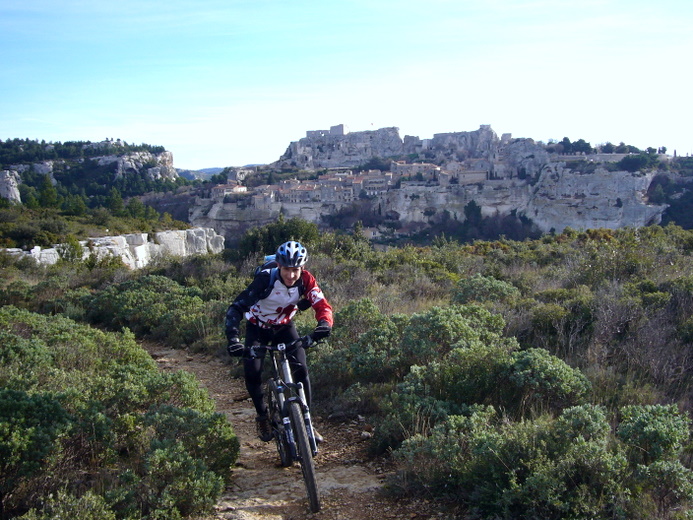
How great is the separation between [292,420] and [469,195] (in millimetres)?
58192

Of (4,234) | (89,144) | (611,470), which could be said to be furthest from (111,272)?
(89,144)

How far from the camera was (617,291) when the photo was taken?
5320 millimetres

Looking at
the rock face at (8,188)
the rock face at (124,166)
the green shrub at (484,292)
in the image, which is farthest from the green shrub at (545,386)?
the rock face at (124,166)

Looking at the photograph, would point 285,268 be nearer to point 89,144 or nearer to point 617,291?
point 617,291

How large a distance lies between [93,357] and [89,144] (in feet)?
322

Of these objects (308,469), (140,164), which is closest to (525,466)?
(308,469)

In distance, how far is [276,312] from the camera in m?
3.21

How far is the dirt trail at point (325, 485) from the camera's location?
269cm

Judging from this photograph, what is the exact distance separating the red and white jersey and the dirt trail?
1005 millimetres

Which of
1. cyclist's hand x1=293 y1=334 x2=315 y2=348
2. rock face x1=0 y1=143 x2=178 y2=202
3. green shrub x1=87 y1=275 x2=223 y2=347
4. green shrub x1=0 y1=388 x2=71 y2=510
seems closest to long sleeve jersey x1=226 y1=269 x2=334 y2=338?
cyclist's hand x1=293 y1=334 x2=315 y2=348

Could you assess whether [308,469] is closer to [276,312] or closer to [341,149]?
[276,312]

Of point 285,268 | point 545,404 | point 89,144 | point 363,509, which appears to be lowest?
point 363,509

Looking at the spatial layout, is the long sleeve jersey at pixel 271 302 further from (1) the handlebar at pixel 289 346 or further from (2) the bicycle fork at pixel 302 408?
(2) the bicycle fork at pixel 302 408

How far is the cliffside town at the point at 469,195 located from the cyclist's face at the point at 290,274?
159ft
